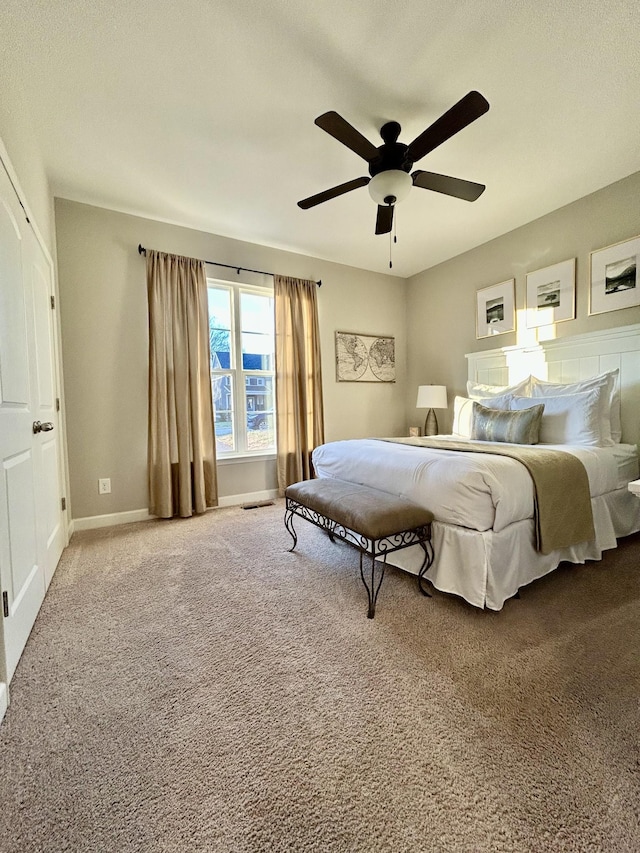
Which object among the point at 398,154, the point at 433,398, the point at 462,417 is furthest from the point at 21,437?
the point at 433,398

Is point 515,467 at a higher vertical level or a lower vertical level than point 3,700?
higher

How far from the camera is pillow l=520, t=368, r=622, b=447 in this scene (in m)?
2.54

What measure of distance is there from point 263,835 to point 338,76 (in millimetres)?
2976

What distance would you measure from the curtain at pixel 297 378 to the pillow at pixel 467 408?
1456 millimetres

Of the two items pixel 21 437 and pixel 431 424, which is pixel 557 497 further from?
pixel 21 437

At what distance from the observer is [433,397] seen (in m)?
4.06

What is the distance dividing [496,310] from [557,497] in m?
2.46

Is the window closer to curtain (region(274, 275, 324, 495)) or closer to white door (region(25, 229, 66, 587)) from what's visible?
curtain (region(274, 275, 324, 495))

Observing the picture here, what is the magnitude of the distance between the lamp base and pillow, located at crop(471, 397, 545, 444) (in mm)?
1305

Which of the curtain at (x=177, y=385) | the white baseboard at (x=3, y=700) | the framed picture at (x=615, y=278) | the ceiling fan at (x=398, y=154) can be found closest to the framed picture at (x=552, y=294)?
the framed picture at (x=615, y=278)

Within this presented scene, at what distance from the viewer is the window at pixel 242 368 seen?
361 centimetres

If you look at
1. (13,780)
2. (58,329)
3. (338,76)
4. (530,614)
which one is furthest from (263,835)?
(58,329)

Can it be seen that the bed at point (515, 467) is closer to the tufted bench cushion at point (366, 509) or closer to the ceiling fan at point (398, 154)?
the tufted bench cushion at point (366, 509)

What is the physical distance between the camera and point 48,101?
1.94 metres
